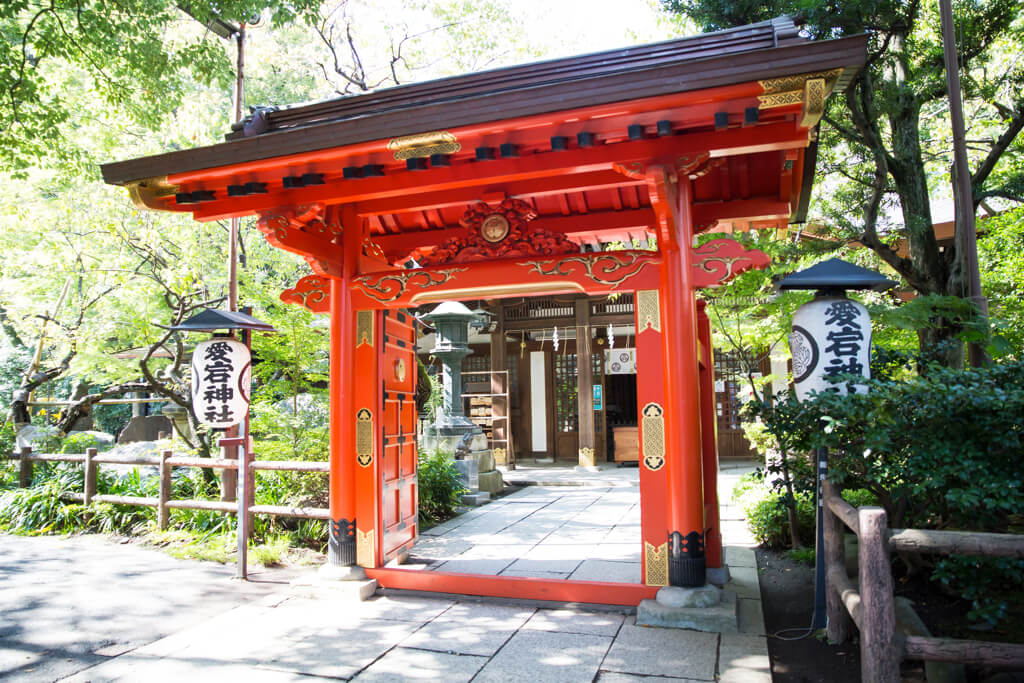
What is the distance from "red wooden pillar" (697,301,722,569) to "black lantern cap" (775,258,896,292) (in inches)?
56.9

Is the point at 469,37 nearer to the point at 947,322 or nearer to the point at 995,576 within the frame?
the point at 947,322

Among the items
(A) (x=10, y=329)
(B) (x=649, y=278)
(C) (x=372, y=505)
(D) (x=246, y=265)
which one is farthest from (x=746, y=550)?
(A) (x=10, y=329)

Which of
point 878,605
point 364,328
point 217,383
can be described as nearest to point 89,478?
point 217,383

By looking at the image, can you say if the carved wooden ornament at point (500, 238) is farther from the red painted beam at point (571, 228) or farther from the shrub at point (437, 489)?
the shrub at point (437, 489)

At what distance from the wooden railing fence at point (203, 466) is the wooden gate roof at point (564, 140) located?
2527mm

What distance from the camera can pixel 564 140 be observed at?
13.4 feet

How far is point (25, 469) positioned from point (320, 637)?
7.45m

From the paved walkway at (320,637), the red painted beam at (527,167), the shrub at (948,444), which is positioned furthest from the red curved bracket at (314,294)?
the shrub at (948,444)

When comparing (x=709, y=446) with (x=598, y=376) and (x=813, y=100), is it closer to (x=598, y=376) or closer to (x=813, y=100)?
(x=813, y=100)

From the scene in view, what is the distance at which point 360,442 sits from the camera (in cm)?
532

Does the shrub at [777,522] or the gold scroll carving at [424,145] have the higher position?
the gold scroll carving at [424,145]

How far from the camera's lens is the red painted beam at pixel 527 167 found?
4008 mm

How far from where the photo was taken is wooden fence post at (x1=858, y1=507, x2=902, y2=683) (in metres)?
2.71

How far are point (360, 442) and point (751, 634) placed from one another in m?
3.30
